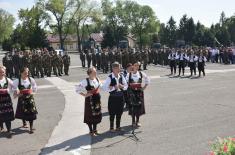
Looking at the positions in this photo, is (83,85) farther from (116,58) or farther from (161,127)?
(116,58)

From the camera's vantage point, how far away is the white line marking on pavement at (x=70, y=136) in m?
8.81

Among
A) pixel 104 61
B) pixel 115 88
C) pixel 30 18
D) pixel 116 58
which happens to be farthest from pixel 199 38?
pixel 115 88

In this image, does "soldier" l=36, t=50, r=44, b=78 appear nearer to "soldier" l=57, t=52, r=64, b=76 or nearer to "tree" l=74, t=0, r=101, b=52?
"soldier" l=57, t=52, r=64, b=76

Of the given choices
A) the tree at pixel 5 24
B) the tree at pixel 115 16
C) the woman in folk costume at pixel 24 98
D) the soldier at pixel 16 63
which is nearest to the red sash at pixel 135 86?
the woman in folk costume at pixel 24 98

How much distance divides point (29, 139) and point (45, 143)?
655 millimetres

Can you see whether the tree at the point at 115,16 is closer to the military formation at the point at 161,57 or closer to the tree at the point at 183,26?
the tree at the point at 183,26

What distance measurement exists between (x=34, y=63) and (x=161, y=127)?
18.1 m

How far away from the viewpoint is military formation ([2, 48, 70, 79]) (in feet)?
89.2

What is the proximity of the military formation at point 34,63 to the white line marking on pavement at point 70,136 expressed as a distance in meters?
13.2

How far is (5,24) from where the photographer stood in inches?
4749

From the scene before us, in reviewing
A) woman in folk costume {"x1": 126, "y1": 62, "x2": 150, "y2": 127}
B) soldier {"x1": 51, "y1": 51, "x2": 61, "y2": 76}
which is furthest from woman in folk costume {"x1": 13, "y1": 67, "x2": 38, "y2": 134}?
soldier {"x1": 51, "y1": 51, "x2": 61, "y2": 76}

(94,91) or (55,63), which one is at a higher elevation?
Answer: (55,63)

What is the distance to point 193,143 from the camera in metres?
9.05

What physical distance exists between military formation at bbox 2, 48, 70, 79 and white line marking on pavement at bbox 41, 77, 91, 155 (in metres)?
13.2
